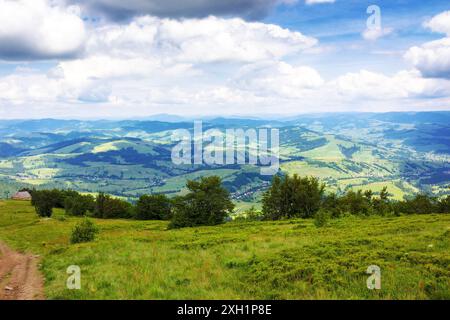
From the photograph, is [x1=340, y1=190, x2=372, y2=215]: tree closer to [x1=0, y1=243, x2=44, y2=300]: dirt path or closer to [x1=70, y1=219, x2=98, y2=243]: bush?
[x1=70, y1=219, x2=98, y2=243]: bush

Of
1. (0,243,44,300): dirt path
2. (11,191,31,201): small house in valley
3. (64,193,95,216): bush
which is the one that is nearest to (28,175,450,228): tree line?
(0,243,44,300): dirt path

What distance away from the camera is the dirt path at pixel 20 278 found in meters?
19.2

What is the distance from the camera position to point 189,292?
53.5ft

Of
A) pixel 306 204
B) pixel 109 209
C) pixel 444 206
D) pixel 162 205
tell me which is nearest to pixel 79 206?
pixel 109 209

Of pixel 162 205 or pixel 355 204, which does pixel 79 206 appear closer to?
pixel 162 205

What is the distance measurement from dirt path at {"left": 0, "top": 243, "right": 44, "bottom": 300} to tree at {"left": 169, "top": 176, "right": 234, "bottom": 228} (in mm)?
40370

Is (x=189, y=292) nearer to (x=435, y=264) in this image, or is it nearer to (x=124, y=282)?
(x=124, y=282)

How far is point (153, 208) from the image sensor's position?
110m

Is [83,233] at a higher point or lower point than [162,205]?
higher

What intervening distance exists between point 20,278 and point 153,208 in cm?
8653

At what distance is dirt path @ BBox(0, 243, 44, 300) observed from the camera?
63.2 ft
